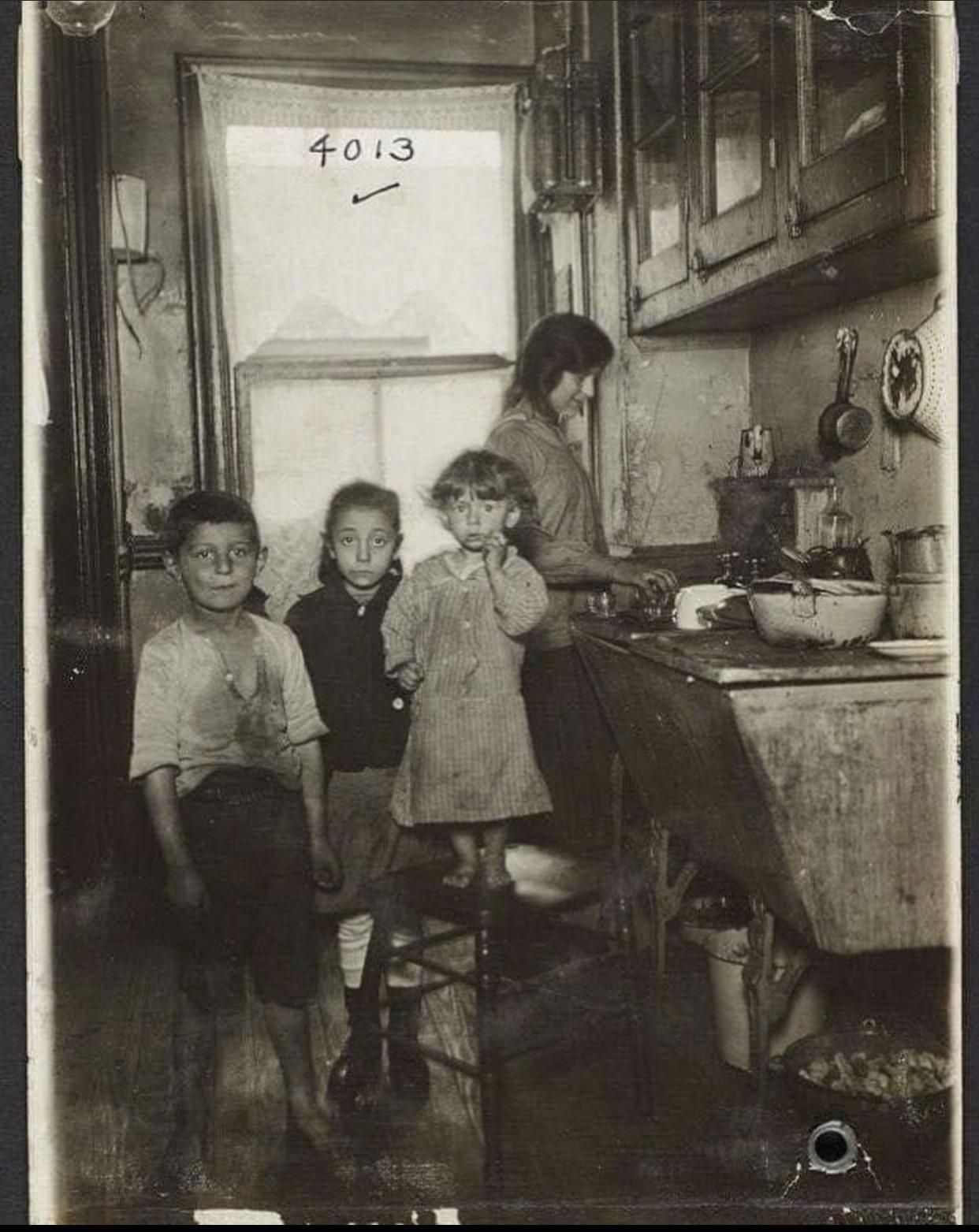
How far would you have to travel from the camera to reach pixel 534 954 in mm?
2125

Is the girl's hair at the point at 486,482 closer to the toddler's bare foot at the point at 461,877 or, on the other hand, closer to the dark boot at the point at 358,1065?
the toddler's bare foot at the point at 461,877

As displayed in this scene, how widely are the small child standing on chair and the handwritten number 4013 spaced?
1.95 feet

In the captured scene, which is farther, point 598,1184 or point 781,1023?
point 781,1023

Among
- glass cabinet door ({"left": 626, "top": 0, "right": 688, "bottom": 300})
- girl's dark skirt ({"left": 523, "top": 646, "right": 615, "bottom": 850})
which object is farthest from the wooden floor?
glass cabinet door ({"left": 626, "top": 0, "right": 688, "bottom": 300})

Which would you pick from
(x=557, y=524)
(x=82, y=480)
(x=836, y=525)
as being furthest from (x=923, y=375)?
(x=82, y=480)

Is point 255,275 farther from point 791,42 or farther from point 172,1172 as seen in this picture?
point 172,1172

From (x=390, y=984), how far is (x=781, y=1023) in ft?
2.43

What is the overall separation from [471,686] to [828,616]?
0.65 meters

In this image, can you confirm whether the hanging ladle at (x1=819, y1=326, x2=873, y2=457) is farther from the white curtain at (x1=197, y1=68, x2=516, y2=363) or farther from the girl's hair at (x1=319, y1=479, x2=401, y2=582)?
the girl's hair at (x1=319, y1=479, x2=401, y2=582)

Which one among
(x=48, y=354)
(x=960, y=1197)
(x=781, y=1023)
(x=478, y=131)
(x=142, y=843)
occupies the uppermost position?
(x=478, y=131)

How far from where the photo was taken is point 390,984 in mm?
2168

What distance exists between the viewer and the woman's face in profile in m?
2.14

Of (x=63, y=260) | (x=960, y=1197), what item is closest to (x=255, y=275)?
(x=63, y=260)

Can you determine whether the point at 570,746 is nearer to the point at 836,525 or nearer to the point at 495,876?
the point at 495,876
